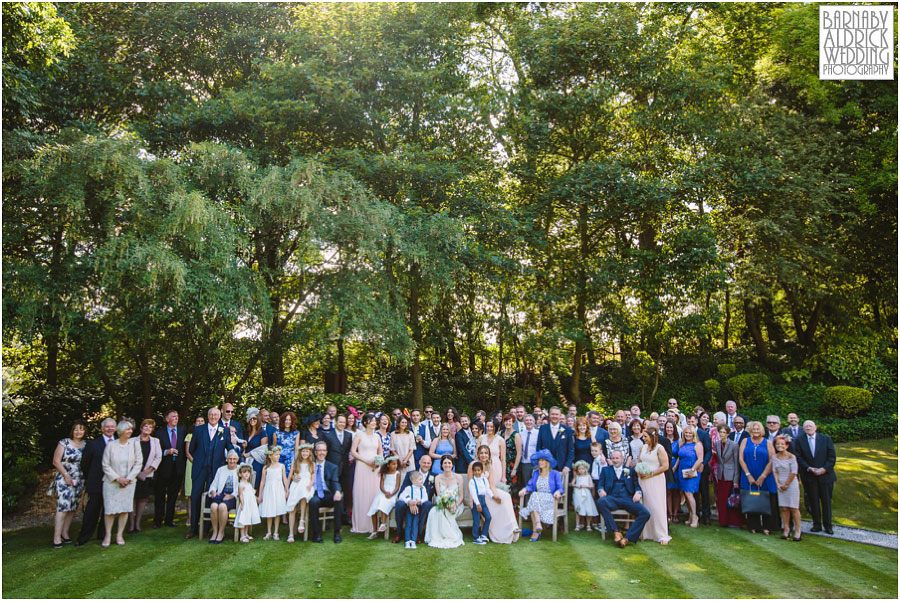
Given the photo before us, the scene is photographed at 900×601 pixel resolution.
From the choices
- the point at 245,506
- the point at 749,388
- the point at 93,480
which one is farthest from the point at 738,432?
the point at 749,388

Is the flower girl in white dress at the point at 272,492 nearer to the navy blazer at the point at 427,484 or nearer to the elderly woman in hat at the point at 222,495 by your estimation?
the elderly woman in hat at the point at 222,495

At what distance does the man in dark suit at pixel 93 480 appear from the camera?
7605mm

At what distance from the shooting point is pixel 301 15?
14.0 m

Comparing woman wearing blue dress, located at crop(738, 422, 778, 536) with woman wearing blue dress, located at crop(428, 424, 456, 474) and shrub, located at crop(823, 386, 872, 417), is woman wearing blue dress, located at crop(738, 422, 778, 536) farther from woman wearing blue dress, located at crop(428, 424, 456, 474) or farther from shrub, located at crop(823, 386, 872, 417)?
shrub, located at crop(823, 386, 872, 417)

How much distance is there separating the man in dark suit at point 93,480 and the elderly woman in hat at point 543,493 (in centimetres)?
535

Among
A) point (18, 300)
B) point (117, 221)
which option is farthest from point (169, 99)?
point (18, 300)

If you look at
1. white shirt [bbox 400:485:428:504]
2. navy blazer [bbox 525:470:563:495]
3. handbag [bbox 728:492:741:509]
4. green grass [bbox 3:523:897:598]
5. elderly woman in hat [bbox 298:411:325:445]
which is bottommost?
green grass [bbox 3:523:897:598]

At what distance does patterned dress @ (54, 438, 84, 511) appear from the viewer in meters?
7.57

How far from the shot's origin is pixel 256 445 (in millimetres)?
8750

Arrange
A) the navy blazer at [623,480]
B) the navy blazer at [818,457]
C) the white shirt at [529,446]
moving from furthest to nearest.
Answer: the white shirt at [529,446]
the navy blazer at [818,457]
the navy blazer at [623,480]

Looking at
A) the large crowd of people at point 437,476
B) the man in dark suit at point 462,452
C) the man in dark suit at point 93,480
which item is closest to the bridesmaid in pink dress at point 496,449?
the large crowd of people at point 437,476

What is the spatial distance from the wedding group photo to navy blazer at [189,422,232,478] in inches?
1.6

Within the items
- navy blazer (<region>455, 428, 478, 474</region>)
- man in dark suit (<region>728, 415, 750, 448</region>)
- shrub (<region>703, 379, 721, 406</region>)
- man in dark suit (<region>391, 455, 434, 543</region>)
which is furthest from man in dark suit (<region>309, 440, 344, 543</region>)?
shrub (<region>703, 379, 721, 406</region>)

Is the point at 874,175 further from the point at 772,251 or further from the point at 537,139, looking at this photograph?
the point at 537,139
